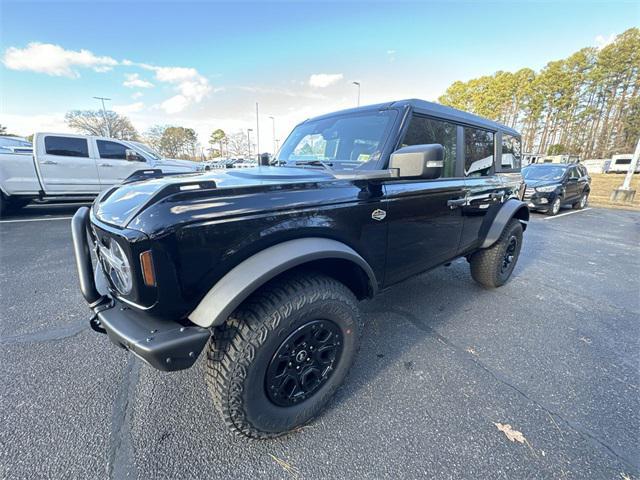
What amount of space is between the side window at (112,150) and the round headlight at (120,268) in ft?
26.3

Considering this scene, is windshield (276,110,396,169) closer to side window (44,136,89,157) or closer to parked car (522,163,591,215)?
side window (44,136,89,157)

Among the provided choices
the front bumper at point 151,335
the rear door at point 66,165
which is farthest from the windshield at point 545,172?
the rear door at point 66,165

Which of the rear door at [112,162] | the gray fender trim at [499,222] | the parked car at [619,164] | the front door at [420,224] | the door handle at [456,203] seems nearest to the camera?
the front door at [420,224]

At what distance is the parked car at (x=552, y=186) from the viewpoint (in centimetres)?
870

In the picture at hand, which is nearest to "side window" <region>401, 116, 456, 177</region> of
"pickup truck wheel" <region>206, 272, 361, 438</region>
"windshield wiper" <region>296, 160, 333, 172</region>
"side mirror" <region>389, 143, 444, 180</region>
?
"side mirror" <region>389, 143, 444, 180</region>

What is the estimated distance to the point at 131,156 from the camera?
7734mm

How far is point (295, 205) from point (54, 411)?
6.32ft

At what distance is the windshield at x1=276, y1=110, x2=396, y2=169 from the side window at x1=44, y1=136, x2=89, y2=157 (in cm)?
736

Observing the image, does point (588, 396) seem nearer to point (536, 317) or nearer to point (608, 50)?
point (536, 317)

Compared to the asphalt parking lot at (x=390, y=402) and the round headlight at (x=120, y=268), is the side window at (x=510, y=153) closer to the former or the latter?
the asphalt parking lot at (x=390, y=402)

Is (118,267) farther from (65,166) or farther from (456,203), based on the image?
(65,166)

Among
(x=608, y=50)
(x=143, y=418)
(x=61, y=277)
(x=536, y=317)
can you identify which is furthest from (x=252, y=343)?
(x=608, y=50)

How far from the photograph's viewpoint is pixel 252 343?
1361 millimetres

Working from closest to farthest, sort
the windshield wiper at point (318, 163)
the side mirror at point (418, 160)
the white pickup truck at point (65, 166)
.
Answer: the side mirror at point (418, 160)
the windshield wiper at point (318, 163)
the white pickup truck at point (65, 166)
